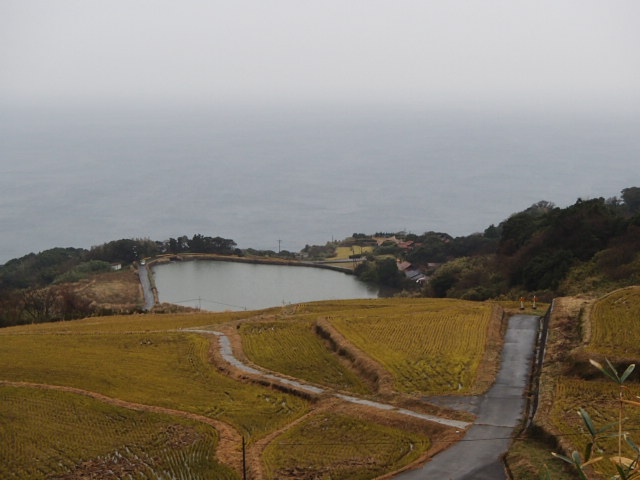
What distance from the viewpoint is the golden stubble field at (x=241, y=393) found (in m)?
18.3

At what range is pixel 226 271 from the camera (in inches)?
2813

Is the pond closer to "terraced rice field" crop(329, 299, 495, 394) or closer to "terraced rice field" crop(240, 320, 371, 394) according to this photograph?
"terraced rice field" crop(240, 320, 371, 394)

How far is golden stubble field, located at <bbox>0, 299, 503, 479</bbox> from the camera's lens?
18.3 meters

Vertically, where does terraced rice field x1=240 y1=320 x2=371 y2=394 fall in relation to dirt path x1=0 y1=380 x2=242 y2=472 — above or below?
above

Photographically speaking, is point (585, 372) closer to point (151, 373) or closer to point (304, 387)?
point (304, 387)

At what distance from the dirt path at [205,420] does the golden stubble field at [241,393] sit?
0.05m

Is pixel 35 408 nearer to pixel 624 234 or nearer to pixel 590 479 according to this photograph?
pixel 590 479

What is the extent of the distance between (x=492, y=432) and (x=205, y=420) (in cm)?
786

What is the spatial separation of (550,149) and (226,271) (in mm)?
143407

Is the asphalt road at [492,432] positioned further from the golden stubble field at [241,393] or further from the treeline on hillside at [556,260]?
the treeline on hillside at [556,260]

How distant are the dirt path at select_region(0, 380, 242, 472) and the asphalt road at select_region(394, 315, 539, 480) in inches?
173

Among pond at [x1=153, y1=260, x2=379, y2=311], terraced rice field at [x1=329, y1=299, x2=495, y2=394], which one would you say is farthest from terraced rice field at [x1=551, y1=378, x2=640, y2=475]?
pond at [x1=153, y1=260, x2=379, y2=311]

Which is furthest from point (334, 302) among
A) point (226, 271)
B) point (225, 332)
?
point (226, 271)

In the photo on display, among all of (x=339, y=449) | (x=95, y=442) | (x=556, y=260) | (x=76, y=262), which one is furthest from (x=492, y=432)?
(x=76, y=262)
